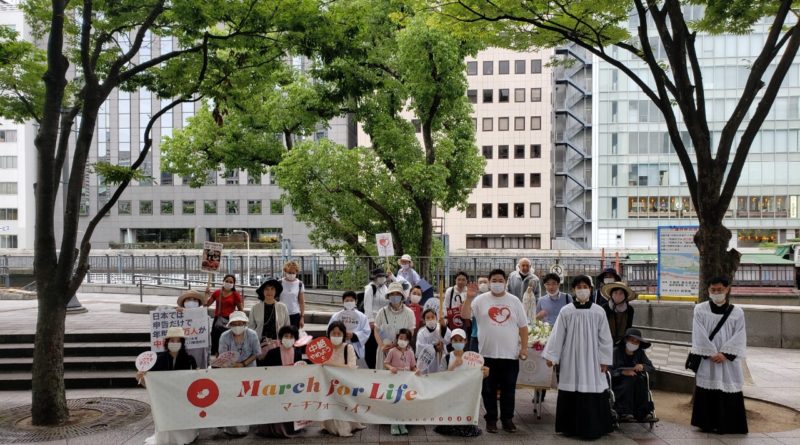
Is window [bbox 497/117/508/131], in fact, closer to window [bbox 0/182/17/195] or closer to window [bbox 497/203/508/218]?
window [bbox 497/203/508/218]

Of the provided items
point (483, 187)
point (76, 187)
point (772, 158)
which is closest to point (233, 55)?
point (76, 187)

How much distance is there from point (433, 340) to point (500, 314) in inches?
42.8

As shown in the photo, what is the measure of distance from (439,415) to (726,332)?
3755 mm

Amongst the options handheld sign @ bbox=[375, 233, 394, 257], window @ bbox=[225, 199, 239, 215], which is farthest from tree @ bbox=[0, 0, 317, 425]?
window @ bbox=[225, 199, 239, 215]

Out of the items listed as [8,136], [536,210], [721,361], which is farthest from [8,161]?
[721,361]

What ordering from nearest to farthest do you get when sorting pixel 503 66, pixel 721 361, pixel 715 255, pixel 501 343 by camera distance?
pixel 721 361, pixel 501 343, pixel 715 255, pixel 503 66

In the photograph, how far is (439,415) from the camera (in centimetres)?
794

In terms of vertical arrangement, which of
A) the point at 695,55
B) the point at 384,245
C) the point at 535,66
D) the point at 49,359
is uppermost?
the point at 535,66

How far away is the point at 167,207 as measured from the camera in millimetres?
66812

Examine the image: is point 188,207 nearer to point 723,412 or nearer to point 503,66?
point 503,66

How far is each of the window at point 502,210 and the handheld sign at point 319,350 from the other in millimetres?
56628

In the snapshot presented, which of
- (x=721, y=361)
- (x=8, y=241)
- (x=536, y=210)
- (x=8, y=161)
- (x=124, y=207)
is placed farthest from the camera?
(x=8, y=241)

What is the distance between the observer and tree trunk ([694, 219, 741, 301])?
364 inches

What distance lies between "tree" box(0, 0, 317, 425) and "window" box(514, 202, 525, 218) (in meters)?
53.7
